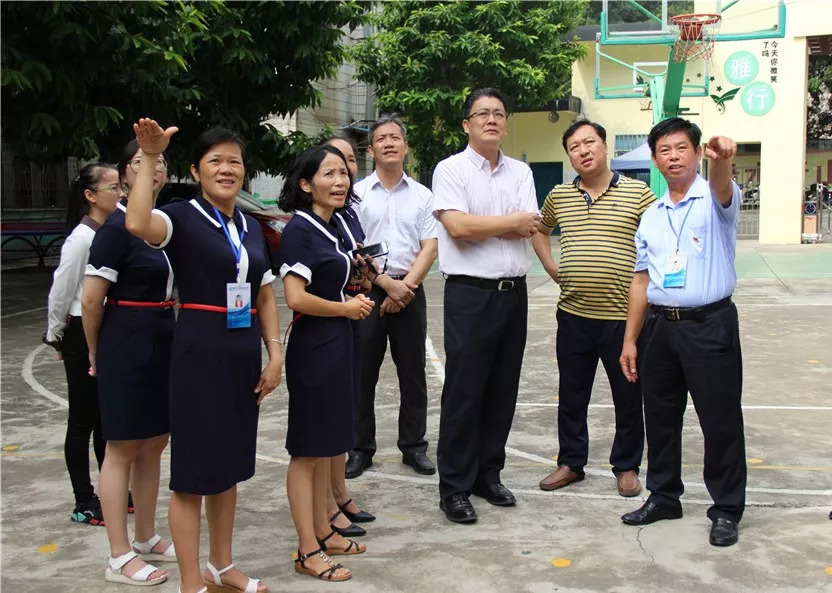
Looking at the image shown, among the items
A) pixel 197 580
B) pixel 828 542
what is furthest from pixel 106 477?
pixel 828 542

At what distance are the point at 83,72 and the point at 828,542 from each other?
344 inches

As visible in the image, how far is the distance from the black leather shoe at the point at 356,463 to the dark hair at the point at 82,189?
196 centimetres

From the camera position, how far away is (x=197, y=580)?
3.28 m

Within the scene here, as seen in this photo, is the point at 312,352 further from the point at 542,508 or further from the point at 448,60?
the point at 448,60

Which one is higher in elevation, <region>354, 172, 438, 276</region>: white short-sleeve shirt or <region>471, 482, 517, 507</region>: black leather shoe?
<region>354, 172, 438, 276</region>: white short-sleeve shirt

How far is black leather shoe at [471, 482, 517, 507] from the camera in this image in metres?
4.47

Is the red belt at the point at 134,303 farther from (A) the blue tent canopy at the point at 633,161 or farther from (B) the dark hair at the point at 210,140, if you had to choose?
(A) the blue tent canopy at the point at 633,161

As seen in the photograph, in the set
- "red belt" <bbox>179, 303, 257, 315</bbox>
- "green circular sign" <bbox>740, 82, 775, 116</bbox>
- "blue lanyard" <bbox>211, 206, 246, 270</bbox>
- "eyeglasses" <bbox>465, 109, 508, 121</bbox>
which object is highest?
"green circular sign" <bbox>740, 82, 775, 116</bbox>

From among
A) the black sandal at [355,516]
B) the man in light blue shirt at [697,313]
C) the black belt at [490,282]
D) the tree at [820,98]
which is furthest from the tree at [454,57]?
the black sandal at [355,516]

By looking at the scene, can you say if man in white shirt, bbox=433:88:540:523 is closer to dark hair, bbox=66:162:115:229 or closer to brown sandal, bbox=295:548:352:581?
brown sandal, bbox=295:548:352:581

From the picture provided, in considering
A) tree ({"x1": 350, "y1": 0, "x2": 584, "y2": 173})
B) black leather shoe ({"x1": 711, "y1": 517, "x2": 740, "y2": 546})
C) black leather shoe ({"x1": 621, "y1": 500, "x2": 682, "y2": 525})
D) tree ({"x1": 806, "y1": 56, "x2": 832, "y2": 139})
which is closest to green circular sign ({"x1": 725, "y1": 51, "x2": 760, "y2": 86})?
tree ({"x1": 350, "y1": 0, "x2": 584, "y2": 173})

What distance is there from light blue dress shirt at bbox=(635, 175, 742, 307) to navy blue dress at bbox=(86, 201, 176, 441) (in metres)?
2.18

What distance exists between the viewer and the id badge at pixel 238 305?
125 inches

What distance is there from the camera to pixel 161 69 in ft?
33.2
